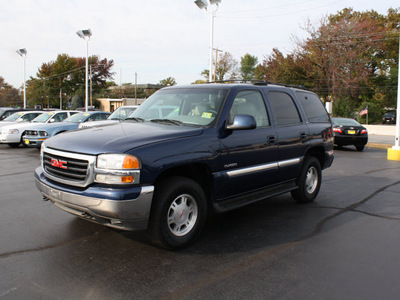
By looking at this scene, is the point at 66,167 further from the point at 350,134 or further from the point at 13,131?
the point at 350,134

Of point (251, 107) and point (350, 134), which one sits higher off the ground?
point (251, 107)

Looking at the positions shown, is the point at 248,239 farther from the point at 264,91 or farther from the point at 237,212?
the point at 264,91

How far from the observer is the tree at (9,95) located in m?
84.1

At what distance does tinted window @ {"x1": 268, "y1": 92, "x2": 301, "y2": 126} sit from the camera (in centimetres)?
530

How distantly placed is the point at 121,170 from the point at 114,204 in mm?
330

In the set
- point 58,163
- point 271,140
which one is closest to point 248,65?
point 271,140

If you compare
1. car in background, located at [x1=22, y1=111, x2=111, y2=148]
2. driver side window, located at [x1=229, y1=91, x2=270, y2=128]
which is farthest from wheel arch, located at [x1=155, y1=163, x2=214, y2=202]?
car in background, located at [x1=22, y1=111, x2=111, y2=148]

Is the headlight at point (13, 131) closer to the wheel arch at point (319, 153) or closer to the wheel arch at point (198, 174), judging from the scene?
the wheel arch at point (319, 153)

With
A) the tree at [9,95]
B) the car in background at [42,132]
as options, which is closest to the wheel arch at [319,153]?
the car in background at [42,132]

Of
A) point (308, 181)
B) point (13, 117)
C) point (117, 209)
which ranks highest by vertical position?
point (13, 117)

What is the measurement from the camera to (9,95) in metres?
86.1

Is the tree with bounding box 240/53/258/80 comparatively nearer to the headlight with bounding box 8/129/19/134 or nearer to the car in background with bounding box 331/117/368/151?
the car in background with bounding box 331/117/368/151

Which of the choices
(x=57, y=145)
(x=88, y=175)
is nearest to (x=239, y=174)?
(x=88, y=175)

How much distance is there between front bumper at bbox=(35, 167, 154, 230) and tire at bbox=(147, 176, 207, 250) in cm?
17
